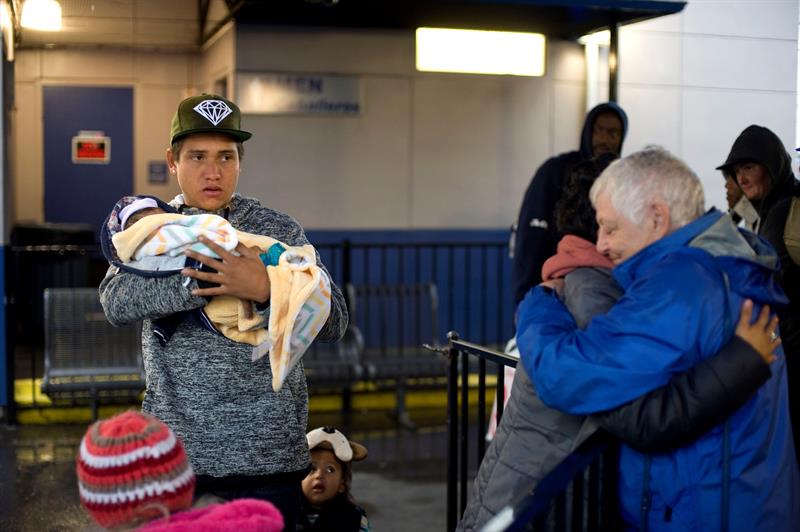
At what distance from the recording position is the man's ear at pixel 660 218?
2.71 metres

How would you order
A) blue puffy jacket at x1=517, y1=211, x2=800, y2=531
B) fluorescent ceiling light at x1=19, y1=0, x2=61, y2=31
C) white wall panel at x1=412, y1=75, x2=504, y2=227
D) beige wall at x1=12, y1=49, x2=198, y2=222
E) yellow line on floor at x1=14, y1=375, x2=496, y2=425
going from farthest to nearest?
beige wall at x1=12, y1=49, x2=198, y2=222
white wall panel at x1=412, y1=75, x2=504, y2=227
fluorescent ceiling light at x1=19, y1=0, x2=61, y2=31
yellow line on floor at x1=14, y1=375, x2=496, y2=425
blue puffy jacket at x1=517, y1=211, x2=800, y2=531

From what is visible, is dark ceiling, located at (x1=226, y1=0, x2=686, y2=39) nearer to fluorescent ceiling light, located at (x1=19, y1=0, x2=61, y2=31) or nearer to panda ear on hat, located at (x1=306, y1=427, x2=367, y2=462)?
fluorescent ceiling light, located at (x1=19, y1=0, x2=61, y2=31)

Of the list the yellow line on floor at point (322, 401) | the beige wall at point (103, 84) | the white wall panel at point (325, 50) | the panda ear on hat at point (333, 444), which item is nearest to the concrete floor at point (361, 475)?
the yellow line on floor at point (322, 401)

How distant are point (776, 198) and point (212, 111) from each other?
3166 mm

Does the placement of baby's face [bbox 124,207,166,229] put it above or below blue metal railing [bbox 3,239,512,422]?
above

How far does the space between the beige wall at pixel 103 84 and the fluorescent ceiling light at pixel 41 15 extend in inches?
79.5

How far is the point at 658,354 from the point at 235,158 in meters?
1.37

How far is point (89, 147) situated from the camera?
1416 centimetres

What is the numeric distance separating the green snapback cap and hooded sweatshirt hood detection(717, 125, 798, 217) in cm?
294

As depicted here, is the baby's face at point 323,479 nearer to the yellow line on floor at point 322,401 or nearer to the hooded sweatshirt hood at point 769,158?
the hooded sweatshirt hood at point 769,158

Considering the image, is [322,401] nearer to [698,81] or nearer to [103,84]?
[698,81]

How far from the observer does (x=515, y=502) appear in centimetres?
282

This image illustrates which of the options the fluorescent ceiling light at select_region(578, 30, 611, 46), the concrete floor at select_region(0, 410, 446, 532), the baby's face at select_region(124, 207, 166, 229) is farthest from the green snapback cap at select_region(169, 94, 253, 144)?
the fluorescent ceiling light at select_region(578, 30, 611, 46)

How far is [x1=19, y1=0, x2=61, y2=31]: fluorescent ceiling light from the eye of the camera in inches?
436
